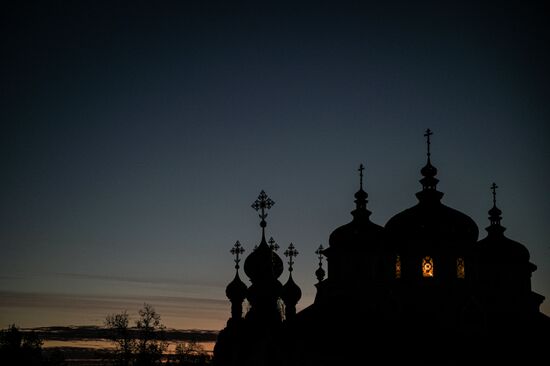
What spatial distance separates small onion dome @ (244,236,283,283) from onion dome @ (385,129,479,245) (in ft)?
25.0

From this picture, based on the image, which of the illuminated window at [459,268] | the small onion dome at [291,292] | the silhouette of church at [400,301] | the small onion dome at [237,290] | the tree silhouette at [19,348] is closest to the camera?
the silhouette of church at [400,301]

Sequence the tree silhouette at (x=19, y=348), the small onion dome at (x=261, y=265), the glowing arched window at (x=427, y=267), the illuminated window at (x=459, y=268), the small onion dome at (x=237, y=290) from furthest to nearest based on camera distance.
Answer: the tree silhouette at (x=19, y=348) → the small onion dome at (x=237, y=290) → the glowing arched window at (x=427, y=267) → the illuminated window at (x=459, y=268) → the small onion dome at (x=261, y=265)

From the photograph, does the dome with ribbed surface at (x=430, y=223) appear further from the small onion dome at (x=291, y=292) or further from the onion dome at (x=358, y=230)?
the small onion dome at (x=291, y=292)

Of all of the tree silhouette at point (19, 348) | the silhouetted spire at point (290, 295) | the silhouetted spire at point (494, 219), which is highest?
the silhouetted spire at point (494, 219)

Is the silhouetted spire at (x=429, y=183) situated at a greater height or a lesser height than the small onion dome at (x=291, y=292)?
greater

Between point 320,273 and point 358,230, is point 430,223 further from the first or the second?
point 320,273

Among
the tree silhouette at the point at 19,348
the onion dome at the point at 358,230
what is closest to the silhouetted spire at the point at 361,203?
the onion dome at the point at 358,230

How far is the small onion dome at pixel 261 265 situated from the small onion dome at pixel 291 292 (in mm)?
10412

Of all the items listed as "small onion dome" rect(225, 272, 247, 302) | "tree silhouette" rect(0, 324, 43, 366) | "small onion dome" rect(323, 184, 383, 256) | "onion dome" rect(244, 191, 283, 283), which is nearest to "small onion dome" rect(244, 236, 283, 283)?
"onion dome" rect(244, 191, 283, 283)

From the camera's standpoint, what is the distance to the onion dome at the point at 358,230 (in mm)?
48062

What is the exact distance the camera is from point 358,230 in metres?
48.5

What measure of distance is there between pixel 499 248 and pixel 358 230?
10.0m

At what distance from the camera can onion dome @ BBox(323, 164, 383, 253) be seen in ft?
158

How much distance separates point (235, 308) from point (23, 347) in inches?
1251
